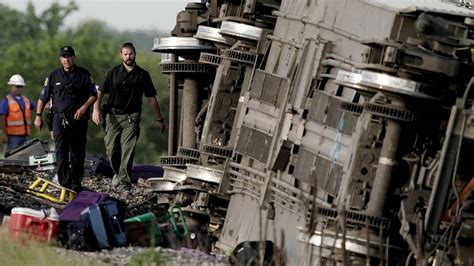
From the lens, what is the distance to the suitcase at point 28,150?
30.7m

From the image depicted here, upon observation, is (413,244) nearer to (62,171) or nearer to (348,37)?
(348,37)

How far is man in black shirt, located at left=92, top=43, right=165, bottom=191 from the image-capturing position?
26.3 metres

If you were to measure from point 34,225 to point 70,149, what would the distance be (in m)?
6.40

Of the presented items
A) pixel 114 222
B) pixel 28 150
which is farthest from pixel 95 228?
pixel 28 150

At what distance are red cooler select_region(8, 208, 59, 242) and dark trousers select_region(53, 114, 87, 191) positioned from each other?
6.00 meters

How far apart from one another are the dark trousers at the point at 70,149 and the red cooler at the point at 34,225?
600 cm

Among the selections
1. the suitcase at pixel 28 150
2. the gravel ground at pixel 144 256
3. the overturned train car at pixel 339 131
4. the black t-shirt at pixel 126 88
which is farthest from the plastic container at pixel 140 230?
the suitcase at pixel 28 150

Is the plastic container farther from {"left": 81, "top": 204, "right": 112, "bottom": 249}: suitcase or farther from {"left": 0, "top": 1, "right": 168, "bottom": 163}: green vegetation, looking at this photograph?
{"left": 0, "top": 1, "right": 168, "bottom": 163}: green vegetation

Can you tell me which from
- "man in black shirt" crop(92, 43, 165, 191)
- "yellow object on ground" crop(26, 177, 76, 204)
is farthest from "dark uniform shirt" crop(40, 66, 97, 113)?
"man in black shirt" crop(92, 43, 165, 191)

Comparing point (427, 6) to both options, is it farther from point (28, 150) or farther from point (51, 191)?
point (28, 150)

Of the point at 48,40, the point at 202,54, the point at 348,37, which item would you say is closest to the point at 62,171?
the point at 202,54

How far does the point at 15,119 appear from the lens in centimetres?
3316

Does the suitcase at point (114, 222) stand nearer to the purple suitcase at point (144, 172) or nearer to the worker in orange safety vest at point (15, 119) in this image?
the purple suitcase at point (144, 172)

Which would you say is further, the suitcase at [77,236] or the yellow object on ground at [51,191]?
the yellow object on ground at [51,191]
